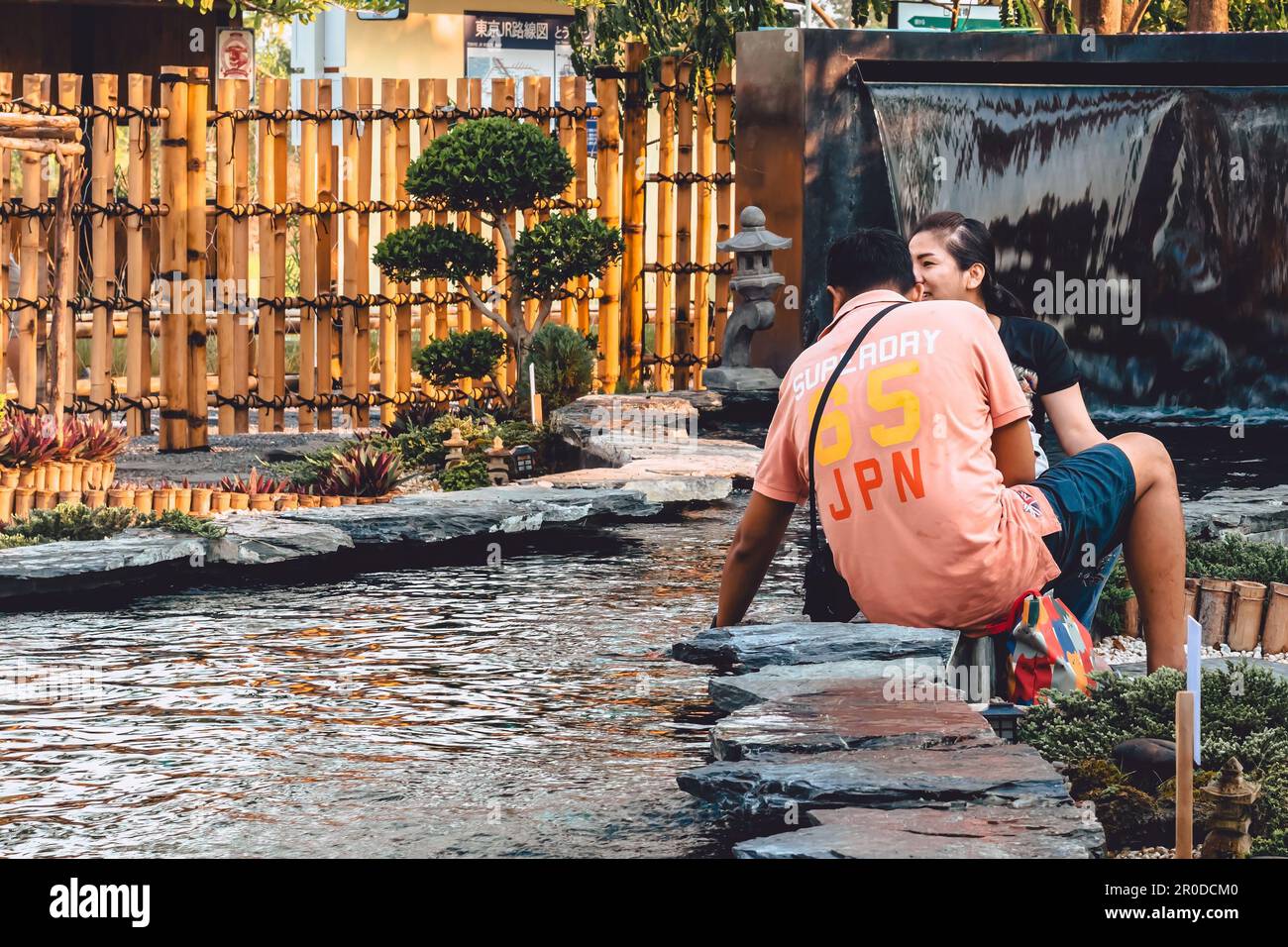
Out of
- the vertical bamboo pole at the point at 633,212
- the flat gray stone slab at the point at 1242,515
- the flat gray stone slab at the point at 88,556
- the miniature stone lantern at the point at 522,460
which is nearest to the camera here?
the flat gray stone slab at the point at 88,556

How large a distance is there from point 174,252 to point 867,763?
888 centimetres

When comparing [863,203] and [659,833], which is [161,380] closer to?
[863,203]

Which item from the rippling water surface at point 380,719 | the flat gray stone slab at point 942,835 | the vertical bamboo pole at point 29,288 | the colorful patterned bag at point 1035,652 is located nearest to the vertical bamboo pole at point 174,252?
the vertical bamboo pole at point 29,288

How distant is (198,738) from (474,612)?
5.80 feet

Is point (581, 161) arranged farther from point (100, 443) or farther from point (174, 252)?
point (100, 443)

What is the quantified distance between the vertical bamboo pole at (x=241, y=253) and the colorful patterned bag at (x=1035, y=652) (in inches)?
325

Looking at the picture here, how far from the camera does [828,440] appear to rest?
4.40 meters

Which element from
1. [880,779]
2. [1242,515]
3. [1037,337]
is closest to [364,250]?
[1242,515]

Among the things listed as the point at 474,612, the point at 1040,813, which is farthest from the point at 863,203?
the point at 1040,813

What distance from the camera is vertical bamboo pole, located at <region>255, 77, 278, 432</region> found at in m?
11.8

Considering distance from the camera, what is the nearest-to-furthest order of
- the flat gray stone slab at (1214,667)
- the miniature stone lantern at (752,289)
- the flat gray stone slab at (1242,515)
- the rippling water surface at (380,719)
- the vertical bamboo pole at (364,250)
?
the rippling water surface at (380,719) → the flat gray stone slab at (1214,667) → the flat gray stone slab at (1242,515) → the miniature stone lantern at (752,289) → the vertical bamboo pole at (364,250)

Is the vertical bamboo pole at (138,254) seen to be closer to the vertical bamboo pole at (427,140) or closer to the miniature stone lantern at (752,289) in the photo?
the vertical bamboo pole at (427,140)

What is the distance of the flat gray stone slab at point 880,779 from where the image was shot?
3.64 meters

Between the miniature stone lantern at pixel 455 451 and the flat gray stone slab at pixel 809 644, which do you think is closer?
the flat gray stone slab at pixel 809 644
